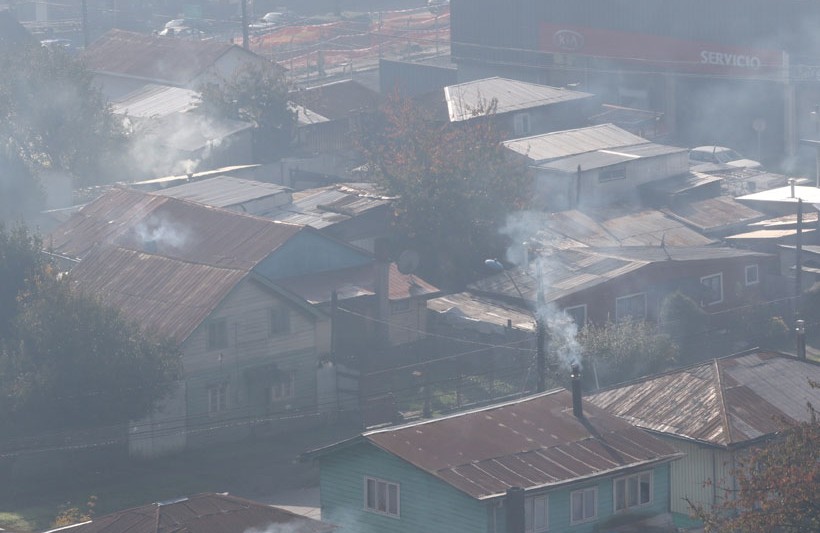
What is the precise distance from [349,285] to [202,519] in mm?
14804

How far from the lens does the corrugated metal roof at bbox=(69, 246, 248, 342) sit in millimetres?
29234

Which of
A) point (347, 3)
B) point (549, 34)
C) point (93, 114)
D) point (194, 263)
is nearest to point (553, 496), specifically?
point (194, 263)

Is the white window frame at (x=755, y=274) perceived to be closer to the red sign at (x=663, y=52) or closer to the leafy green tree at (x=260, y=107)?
the leafy green tree at (x=260, y=107)

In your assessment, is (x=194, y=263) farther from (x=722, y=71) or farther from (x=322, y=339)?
(x=722, y=71)

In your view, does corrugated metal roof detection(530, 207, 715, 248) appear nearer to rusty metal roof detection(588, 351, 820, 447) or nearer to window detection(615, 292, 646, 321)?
window detection(615, 292, 646, 321)

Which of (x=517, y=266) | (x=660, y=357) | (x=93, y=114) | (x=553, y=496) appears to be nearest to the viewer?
(x=553, y=496)

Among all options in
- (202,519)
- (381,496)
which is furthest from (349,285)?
(202,519)

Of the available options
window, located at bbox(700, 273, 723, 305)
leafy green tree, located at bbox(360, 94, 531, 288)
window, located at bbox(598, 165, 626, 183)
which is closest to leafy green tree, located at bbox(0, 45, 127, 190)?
leafy green tree, located at bbox(360, 94, 531, 288)

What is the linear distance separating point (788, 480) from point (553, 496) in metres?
5.55

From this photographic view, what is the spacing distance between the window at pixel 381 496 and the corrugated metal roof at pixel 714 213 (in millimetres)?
20632

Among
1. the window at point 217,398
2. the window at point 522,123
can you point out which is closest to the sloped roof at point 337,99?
the window at point 522,123

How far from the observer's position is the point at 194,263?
3108cm

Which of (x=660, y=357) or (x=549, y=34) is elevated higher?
(x=549, y=34)

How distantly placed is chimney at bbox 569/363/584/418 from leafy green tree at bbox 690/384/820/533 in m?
5.97
